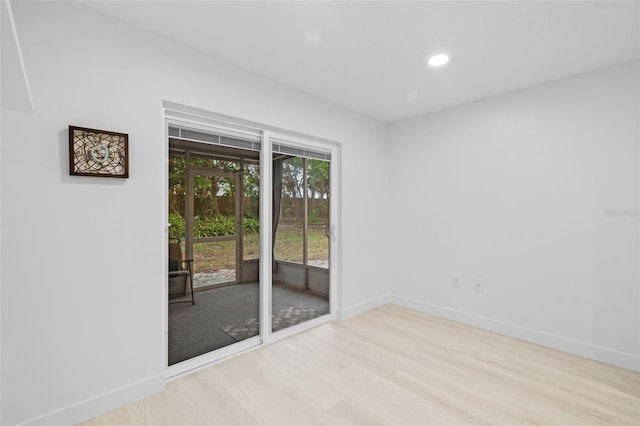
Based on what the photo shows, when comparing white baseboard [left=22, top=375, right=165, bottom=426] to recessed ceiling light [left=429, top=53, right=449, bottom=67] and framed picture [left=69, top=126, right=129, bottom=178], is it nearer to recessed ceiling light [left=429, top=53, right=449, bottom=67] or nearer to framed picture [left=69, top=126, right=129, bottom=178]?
framed picture [left=69, top=126, right=129, bottom=178]

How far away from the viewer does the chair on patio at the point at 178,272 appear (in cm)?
238

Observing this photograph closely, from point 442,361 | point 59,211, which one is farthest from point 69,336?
point 442,361

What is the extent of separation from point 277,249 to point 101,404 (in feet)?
5.60

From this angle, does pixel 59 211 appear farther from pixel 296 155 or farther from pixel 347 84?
pixel 347 84

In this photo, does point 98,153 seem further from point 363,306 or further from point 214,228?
point 363,306

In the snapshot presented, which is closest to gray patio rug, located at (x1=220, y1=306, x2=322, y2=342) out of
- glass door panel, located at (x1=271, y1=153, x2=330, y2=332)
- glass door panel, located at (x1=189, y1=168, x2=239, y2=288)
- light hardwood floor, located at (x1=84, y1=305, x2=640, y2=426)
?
glass door panel, located at (x1=271, y1=153, x2=330, y2=332)

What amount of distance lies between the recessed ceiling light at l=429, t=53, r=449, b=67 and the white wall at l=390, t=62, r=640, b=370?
110 centimetres

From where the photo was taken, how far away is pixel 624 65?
99.7 inches

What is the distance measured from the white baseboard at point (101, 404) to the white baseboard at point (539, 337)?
2990mm

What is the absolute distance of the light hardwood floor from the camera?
Result: 1903 mm

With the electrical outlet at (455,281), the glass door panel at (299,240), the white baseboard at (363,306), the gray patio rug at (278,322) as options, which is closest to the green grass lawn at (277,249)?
the glass door panel at (299,240)

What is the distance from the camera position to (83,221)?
1.87 meters

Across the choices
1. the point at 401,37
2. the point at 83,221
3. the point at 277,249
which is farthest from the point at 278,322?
the point at 401,37

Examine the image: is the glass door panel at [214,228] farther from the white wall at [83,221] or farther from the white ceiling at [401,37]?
the white ceiling at [401,37]
